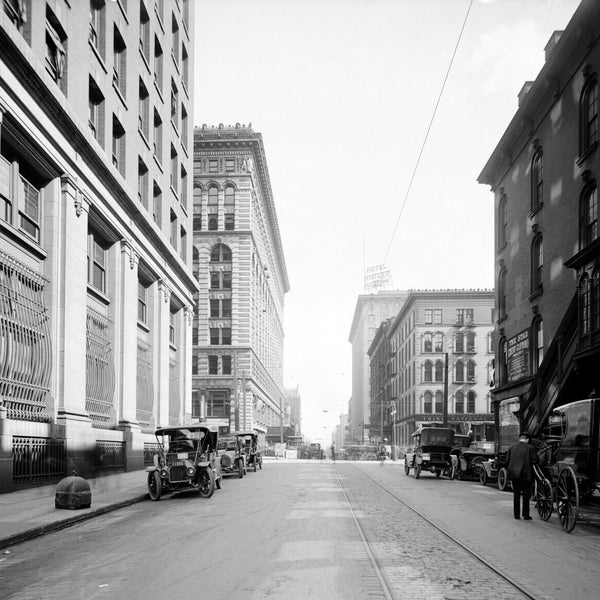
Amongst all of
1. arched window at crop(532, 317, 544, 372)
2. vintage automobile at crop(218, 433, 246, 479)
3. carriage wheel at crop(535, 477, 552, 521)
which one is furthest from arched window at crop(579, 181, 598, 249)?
vintage automobile at crop(218, 433, 246, 479)

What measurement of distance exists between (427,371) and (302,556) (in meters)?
73.8

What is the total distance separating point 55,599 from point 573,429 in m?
10.8

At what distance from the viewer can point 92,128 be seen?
27.3 metres

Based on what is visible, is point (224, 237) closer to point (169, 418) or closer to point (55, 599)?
point (169, 418)

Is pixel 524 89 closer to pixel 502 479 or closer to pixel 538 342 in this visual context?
pixel 538 342

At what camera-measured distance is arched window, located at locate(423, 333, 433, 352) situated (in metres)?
82.3

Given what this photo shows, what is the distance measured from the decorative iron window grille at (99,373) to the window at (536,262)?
61.5 ft

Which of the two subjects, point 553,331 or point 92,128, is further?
point 553,331

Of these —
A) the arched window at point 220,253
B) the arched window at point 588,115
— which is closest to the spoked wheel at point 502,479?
the arched window at point 588,115

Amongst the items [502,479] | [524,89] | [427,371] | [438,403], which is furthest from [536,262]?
[438,403]

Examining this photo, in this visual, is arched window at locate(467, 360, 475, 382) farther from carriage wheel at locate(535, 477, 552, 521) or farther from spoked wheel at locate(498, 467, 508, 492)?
carriage wheel at locate(535, 477, 552, 521)

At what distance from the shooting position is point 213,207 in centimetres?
7719

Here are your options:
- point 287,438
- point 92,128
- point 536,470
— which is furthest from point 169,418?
point 287,438

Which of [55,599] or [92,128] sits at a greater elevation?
[92,128]
